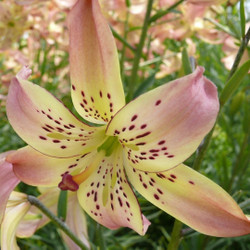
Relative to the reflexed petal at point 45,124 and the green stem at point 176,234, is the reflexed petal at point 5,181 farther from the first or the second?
the green stem at point 176,234

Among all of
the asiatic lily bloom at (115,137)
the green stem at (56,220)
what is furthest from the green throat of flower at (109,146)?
the green stem at (56,220)

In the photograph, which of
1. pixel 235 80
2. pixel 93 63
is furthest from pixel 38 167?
pixel 235 80

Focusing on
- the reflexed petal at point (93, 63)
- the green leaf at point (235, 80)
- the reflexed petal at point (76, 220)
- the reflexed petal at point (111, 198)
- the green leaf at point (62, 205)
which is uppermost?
the reflexed petal at point (93, 63)

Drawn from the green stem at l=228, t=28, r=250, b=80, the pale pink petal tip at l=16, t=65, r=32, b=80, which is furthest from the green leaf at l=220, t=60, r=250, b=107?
the pale pink petal tip at l=16, t=65, r=32, b=80

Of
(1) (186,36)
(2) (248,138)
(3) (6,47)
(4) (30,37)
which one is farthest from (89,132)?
(4) (30,37)

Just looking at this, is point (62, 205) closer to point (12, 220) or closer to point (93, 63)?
point (12, 220)

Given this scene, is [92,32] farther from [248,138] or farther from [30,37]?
[30,37]

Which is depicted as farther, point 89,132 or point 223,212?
point 89,132
